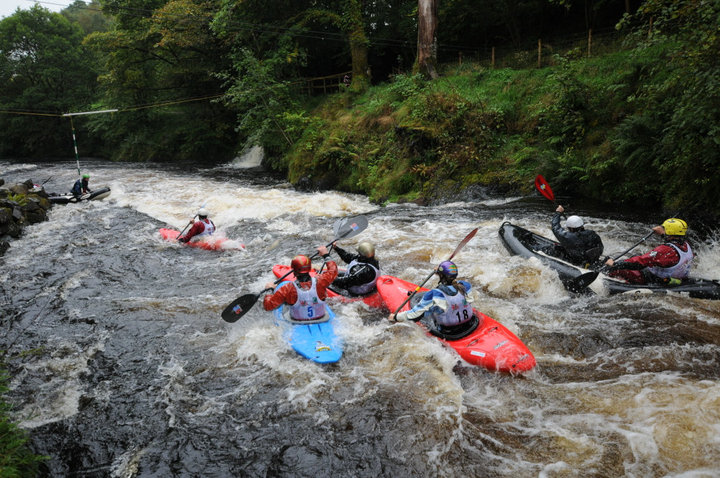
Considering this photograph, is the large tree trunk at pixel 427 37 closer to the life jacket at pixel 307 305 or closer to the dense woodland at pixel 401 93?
the dense woodland at pixel 401 93

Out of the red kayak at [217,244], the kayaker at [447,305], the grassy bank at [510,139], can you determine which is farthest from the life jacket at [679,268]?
the red kayak at [217,244]

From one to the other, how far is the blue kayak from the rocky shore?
7164 mm

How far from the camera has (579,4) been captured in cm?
1744

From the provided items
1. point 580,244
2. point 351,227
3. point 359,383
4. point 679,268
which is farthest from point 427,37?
point 359,383

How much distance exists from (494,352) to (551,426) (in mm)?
856

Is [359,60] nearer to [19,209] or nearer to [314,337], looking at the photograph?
[19,209]

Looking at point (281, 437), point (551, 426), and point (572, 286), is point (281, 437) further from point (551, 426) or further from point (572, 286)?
point (572, 286)

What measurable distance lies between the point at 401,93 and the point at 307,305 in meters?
10.5

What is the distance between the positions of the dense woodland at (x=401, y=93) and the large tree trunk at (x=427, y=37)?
214mm

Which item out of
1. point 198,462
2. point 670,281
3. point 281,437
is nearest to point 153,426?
point 198,462

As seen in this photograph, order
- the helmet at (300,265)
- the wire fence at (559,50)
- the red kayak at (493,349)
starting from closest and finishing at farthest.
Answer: the red kayak at (493,349) → the helmet at (300,265) → the wire fence at (559,50)

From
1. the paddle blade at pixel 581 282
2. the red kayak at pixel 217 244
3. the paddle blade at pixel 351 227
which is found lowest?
the red kayak at pixel 217 244

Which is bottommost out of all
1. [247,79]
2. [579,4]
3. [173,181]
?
[173,181]

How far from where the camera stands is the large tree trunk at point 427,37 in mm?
14281
